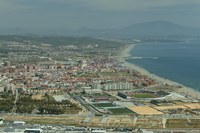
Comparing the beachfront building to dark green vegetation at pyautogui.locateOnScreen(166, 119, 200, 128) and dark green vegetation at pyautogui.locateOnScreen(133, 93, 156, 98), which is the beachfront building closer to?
dark green vegetation at pyautogui.locateOnScreen(133, 93, 156, 98)

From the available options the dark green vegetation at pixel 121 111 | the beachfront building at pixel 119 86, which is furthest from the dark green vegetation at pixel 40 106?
the beachfront building at pixel 119 86

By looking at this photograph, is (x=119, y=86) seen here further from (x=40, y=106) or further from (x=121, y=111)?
(x=40, y=106)

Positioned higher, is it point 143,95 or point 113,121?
point 143,95

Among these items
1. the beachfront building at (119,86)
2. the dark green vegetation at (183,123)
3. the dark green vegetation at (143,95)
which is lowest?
the dark green vegetation at (183,123)

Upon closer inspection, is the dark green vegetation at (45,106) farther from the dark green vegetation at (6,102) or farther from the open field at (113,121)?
the open field at (113,121)

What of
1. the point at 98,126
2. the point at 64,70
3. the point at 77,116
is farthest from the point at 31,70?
the point at 98,126

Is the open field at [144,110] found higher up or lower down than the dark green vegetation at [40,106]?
lower down

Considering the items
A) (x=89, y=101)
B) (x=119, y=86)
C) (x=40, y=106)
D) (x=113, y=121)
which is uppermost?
(x=119, y=86)

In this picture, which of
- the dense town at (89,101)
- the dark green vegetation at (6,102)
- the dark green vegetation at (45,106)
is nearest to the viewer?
the dense town at (89,101)

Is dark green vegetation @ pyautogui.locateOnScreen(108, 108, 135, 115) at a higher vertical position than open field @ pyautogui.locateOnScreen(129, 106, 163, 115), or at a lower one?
lower

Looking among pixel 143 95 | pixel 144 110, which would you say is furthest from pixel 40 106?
pixel 143 95

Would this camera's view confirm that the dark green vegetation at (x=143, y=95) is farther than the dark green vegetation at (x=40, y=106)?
Yes

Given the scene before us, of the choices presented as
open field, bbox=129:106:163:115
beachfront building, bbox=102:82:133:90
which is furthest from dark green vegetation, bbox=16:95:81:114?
beachfront building, bbox=102:82:133:90
